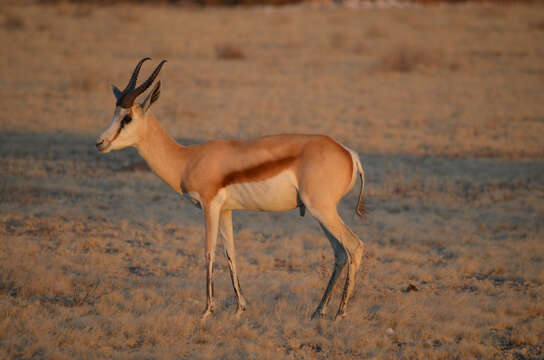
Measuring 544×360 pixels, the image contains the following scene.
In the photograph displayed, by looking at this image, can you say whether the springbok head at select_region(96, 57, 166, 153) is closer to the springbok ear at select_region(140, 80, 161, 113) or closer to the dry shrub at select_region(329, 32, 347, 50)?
the springbok ear at select_region(140, 80, 161, 113)

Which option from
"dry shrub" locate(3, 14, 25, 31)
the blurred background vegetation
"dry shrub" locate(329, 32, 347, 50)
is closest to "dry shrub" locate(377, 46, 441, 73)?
"dry shrub" locate(329, 32, 347, 50)

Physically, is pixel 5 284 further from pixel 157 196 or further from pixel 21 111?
pixel 21 111

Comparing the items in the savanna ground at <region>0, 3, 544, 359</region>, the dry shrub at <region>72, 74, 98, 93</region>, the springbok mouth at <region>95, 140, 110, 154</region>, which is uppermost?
the springbok mouth at <region>95, 140, 110, 154</region>

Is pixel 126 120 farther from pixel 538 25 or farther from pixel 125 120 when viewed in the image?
pixel 538 25

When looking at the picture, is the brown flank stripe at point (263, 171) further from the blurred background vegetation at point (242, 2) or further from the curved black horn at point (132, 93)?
the blurred background vegetation at point (242, 2)

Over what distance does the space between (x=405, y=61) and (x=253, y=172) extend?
17446mm

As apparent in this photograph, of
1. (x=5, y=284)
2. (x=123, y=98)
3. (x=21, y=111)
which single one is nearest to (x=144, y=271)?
(x=5, y=284)

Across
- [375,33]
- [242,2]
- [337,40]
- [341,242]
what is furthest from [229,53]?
[242,2]

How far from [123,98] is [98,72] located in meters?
15.2

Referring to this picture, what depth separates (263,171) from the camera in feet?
17.0

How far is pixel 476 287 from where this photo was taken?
6.65 meters

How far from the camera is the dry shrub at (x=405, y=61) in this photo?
21266 millimetres

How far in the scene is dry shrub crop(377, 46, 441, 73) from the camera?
837 inches

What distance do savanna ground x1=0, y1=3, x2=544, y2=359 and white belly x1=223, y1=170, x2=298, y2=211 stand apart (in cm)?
110
